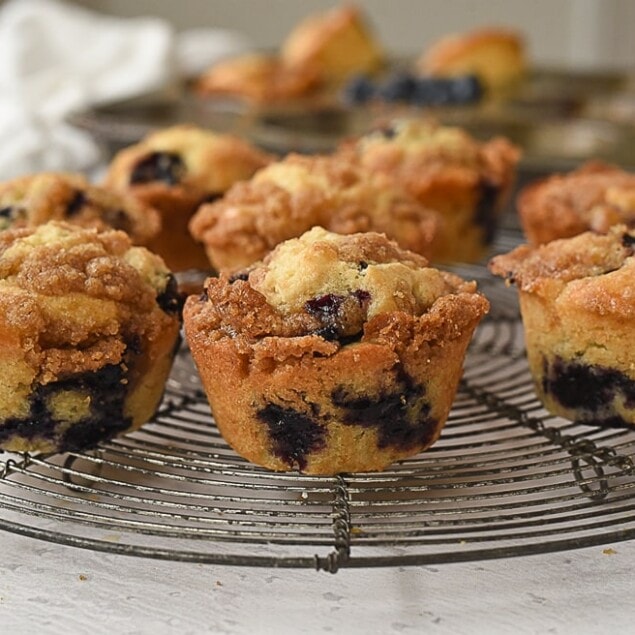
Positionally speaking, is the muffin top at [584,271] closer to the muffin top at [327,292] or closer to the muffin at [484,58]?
the muffin top at [327,292]

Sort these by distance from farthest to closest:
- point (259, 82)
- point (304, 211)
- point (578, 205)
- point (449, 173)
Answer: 1. point (259, 82)
2. point (449, 173)
3. point (578, 205)
4. point (304, 211)

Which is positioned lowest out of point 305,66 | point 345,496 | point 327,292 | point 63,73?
point 305,66

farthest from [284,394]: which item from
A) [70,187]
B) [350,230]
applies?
[70,187]

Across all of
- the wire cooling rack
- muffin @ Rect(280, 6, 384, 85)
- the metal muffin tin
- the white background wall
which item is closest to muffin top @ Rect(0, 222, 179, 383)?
the wire cooling rack

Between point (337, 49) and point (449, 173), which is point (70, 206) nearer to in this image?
point (449, 173)

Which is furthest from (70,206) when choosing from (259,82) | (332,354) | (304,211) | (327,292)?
(259,82)

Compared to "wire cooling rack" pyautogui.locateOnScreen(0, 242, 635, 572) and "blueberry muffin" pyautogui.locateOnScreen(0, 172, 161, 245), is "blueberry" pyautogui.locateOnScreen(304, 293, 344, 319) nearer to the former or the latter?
"wire cooling rack" pyautogui.locateOnScreen(0, 242, 635, 572)

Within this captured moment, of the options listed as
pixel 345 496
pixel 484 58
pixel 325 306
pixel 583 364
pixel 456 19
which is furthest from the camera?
pixel 456 19
